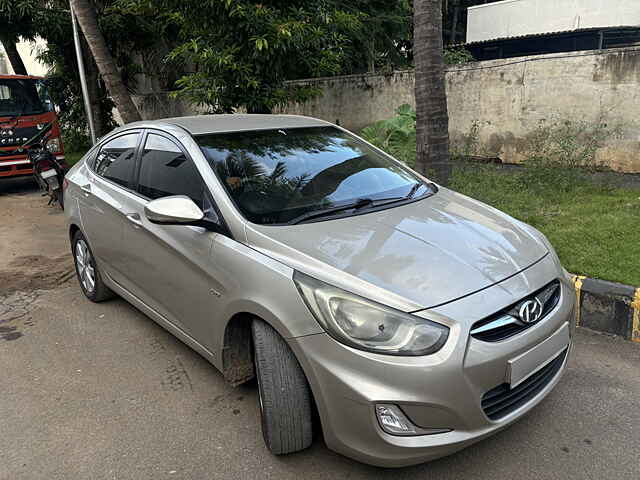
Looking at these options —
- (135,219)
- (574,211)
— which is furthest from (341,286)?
(574,211)

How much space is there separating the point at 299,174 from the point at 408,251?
98 cm

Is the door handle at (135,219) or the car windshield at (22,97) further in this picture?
the car windshield at (22,97)

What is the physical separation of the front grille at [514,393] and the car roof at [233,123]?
2.21m

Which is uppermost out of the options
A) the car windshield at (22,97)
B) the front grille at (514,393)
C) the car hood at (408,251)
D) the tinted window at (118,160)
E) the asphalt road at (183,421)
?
the car windshield at (22,97)

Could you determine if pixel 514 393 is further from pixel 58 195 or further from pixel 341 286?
pixel 58 195

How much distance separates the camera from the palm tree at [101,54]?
9203mm

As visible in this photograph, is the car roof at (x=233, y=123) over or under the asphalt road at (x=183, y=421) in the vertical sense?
over

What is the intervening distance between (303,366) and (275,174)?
1.26 meters

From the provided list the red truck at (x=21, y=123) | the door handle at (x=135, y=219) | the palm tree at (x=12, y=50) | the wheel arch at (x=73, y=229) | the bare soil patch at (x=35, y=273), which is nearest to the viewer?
the door handle at (x=135, y=219)

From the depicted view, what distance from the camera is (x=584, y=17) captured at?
56.1ft

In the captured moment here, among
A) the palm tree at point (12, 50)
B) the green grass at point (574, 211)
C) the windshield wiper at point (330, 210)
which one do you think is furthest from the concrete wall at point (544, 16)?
the windshield wiper at point (330, 210)

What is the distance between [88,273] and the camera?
4453mm

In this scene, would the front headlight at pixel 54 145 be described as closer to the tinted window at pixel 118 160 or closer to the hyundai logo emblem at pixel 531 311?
the tinted window at pixel 118 160

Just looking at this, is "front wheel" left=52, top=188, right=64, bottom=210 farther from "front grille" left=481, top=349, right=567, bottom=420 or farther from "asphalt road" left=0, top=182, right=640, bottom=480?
"front grille" left=481, top=349, right=567, bottom=420
